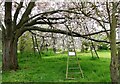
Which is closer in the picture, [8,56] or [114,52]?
[114,52]

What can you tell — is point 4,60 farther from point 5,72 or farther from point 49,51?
point 49,51

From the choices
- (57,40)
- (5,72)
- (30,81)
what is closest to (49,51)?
(57,40)

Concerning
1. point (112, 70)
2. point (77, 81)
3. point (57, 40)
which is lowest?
point (77, 81)

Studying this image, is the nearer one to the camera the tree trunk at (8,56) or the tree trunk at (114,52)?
the tree trunk at (114,52)

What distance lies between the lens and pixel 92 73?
7.48 m

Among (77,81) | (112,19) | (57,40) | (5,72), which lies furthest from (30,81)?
(57,40)

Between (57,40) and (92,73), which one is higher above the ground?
(57,40)

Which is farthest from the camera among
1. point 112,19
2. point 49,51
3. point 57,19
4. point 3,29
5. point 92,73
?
point 49,51

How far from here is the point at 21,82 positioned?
631 cm

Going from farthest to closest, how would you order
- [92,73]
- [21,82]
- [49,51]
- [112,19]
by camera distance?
[49,51], [92,73], [21,82], [112,19]

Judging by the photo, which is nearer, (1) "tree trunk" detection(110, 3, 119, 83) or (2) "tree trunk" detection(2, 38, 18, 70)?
(1) "tree trunk" detection(110, 3, 119, 83)

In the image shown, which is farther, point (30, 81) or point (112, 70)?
point (30, 81)

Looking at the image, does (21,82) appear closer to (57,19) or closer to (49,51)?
(57,19)

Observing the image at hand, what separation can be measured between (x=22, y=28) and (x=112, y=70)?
4.27 m
